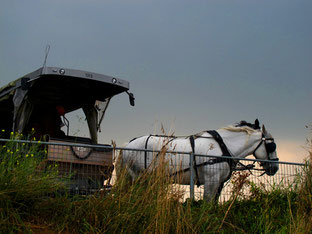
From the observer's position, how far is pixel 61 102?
903 centimetres

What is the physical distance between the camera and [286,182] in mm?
7766

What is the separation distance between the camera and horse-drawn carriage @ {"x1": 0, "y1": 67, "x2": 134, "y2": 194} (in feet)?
25.4

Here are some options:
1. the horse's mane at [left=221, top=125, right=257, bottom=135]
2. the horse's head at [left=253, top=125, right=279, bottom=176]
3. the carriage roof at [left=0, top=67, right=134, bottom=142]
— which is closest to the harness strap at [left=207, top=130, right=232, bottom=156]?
the horse's mane at [left=221, top=125, right=257, bottom=135]

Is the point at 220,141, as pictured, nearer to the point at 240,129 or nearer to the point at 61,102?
the point at 240,129

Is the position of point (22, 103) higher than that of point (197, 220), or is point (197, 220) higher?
point (22, 103)

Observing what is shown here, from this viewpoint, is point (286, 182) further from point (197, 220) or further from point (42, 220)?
point (42, 220)

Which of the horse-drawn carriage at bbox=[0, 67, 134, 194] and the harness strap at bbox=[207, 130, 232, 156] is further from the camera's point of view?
the harness strap at bbox=[207, 130, 232, 156]

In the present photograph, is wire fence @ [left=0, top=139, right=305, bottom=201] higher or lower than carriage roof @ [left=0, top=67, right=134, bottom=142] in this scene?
lower

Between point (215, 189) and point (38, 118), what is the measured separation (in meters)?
3.98

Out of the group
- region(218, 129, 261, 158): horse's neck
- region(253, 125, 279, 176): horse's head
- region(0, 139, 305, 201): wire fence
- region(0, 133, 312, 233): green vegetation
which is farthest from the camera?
region(253, 125, 279, 176): horse's head

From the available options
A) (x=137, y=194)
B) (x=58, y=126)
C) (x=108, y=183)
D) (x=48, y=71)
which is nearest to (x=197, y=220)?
(x=137, y=194)

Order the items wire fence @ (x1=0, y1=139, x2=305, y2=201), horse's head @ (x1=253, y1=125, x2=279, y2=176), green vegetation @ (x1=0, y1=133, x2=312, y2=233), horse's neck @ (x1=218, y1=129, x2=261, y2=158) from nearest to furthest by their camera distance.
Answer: green vegetation @ (x1=0, y1=133, x2=312, y2=233), wire fence @ (x1=0, y1=139, x2=305, y2=201), horse's neck @ (x1=218, y1=129, x2=261, y2=158), horse's head @ (x1=253, y1=125, x2=279, y2=176)

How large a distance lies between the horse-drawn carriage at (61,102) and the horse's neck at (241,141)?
85.2 inches

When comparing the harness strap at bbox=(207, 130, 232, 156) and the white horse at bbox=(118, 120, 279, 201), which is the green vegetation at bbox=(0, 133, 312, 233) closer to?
the white horse at bbox=(118, 120, 279, 201)
